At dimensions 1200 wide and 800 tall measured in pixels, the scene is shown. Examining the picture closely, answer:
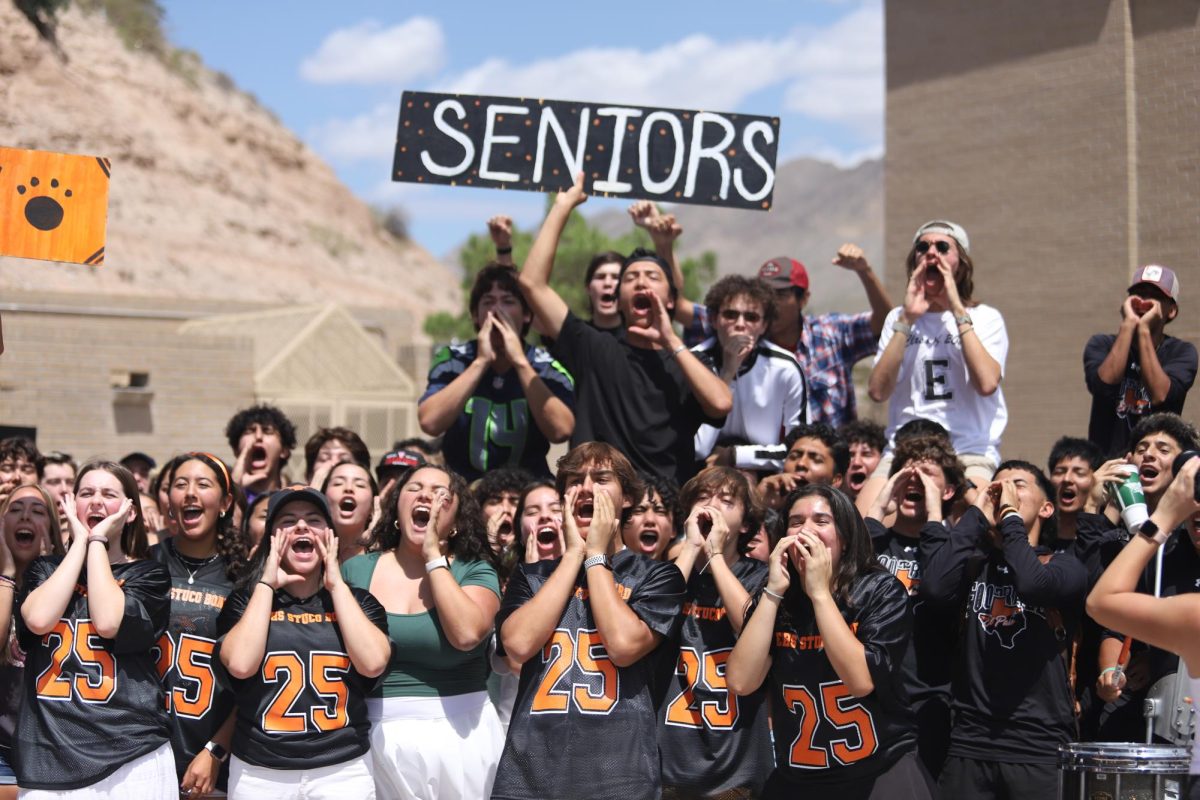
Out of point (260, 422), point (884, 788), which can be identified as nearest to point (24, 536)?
point (260, 422)

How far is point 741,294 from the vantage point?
7191 mm

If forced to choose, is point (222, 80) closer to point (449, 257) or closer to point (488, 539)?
point (488, 539)

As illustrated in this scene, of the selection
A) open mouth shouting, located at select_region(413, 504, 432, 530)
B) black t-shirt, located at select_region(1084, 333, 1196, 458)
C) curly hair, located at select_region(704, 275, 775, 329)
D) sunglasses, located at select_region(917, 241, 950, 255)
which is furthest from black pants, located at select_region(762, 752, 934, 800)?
sunglasses, located at select_region(917, 241, 950, 255)

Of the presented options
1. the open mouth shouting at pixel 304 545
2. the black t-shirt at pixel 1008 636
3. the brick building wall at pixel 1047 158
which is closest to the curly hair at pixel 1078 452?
the black t-shirt at pixel 1008 636

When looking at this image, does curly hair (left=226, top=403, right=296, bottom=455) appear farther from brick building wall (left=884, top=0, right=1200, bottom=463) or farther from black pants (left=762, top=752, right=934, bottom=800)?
brick building wall (left=884, top=0, right=1200, bottom=463)

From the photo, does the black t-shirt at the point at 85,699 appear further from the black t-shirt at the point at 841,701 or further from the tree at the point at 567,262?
the tree at the point at 567,262

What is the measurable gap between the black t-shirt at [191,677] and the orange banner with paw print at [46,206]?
5.27 feet

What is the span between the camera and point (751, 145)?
772 cm

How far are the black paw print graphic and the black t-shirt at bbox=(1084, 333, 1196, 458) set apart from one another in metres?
5.17

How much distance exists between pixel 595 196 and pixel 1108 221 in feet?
30.0

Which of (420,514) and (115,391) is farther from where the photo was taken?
(115,391)

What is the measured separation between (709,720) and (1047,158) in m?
12.0

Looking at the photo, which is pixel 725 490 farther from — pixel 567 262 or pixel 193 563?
pixel 567 262

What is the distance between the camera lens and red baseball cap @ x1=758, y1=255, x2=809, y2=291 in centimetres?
807
